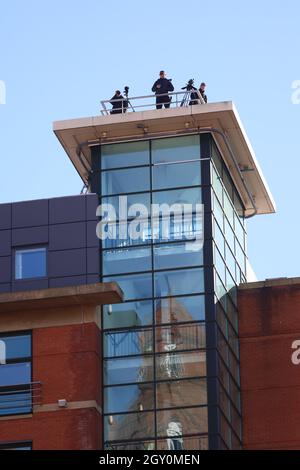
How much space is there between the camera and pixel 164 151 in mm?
63125

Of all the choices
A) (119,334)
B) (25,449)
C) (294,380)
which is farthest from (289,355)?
(25,449)

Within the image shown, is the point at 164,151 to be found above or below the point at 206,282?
above

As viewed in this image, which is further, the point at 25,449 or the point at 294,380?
the point at 294,380

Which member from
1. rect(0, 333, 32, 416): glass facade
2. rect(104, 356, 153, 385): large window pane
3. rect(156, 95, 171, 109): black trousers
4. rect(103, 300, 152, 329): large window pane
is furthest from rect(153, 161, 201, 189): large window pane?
rect(0, 333, 32, 416): glass facade

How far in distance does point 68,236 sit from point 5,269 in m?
2.27

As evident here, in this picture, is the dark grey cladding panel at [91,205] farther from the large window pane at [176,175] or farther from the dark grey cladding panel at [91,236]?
the large window pane at [176,175]

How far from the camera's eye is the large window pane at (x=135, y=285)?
6094 centimetres

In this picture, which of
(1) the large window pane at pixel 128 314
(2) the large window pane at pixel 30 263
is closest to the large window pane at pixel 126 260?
(1) the large window pane at pixel 128 314

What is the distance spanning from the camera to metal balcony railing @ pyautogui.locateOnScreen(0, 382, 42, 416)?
58.8 m

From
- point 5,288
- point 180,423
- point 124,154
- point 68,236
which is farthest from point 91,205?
point 180,423

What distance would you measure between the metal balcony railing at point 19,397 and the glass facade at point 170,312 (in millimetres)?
2266

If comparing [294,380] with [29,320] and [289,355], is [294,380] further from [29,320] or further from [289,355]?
[29,320]

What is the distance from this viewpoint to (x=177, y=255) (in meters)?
61.3

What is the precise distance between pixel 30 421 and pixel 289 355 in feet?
31.6
